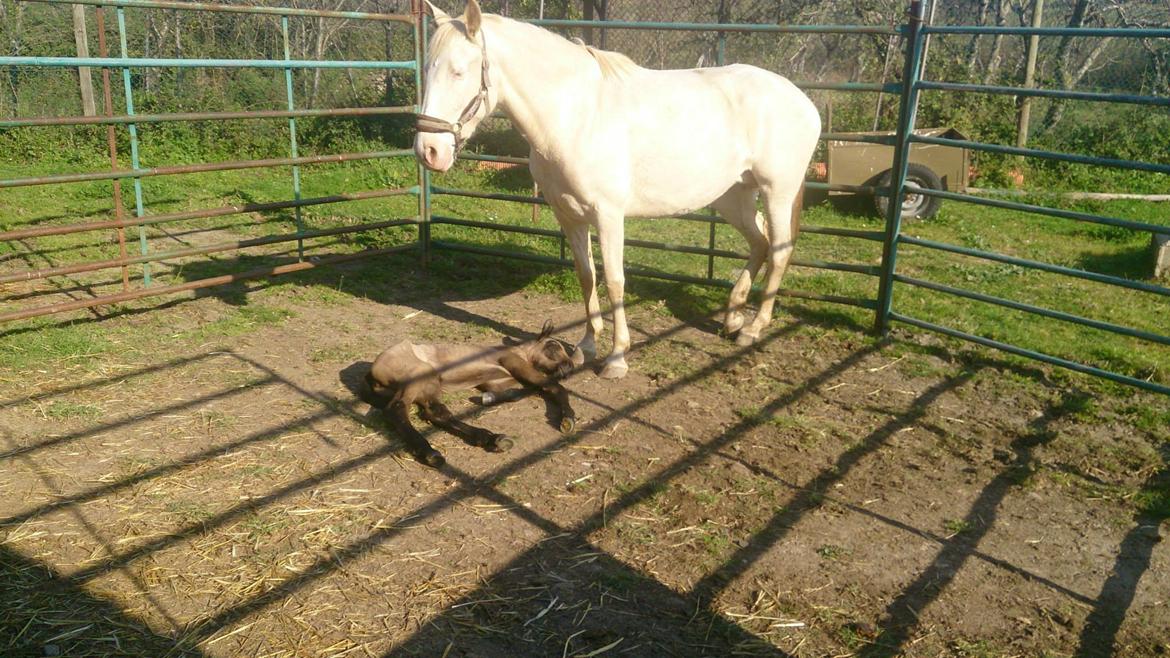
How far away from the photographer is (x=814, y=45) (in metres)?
11.7

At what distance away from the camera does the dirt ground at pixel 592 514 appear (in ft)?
8.50

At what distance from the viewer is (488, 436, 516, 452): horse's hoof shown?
3.67 m

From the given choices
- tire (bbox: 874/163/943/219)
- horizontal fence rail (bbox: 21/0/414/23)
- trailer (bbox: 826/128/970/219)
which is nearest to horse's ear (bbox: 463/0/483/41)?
horizontal fence rail (bbox: 21/0/414/23)

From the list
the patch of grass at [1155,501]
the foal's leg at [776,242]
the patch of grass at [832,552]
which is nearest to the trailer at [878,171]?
the foal's leg at [776,242]

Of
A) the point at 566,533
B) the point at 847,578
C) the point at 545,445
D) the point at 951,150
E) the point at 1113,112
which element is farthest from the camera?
the point at 1113,112

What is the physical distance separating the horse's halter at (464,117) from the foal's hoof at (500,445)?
142 centimetres

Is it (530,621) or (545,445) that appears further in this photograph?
(545,445)

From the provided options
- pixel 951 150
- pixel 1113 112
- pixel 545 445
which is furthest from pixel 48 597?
pixel 1113 112

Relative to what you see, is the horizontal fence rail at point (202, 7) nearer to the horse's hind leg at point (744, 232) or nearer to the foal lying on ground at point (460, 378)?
the foal lying on ground at point (460, 378)

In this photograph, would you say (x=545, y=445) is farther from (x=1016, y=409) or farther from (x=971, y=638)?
(x=1016, y=409)

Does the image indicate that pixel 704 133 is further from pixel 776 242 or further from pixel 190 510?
pixel 190 510

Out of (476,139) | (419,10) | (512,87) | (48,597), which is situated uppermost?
(419,10)

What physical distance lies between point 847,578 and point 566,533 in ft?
3.17

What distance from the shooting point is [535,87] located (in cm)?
429
